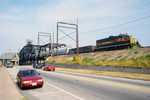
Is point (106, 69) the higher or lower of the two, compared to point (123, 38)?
lower

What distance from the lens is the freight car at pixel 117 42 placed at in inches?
1163

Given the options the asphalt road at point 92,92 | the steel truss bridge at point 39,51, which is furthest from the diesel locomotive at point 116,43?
the steel truss bridge at point 39,51

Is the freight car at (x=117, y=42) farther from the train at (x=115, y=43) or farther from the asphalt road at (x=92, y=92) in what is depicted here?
the asphalt road at (x=92, y=92)

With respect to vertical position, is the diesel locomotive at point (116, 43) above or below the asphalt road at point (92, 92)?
above

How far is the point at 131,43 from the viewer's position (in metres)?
29.2

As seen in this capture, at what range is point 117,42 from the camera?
1281 inches

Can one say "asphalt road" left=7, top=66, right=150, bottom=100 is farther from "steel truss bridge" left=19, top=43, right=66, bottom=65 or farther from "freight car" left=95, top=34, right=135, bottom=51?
"steel truss bridge" left=19, top=43, right=66, bottom=65

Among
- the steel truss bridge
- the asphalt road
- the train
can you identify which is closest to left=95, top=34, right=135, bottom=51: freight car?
the train

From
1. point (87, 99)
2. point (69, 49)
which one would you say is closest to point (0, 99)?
point (87, 99)

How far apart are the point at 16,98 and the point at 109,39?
102 feet

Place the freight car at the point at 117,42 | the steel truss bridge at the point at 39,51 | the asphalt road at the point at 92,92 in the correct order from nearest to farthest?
the asphalt road at the point at 92,92, the freight car at the point at 117,42, the steel truss bridge at the point at 39,51

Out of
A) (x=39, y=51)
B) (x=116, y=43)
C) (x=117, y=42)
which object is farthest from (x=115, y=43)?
(x=39, y=51)

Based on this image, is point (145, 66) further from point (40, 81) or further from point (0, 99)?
point (0, 99)

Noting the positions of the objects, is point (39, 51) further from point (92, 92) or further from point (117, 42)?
point (92, 92)
